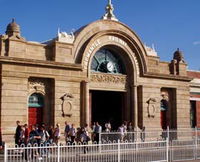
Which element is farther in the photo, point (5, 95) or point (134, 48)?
point (134, 48)

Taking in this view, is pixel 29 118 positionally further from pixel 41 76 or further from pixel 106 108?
pixel 106 108

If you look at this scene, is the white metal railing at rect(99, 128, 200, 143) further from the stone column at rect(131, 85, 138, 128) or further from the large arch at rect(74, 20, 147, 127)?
the large arch at rect(74, 20, 147, 127)

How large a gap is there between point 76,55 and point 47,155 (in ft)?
40.0

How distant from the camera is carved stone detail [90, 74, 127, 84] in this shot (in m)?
25.0

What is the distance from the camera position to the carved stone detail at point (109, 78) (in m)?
25.0

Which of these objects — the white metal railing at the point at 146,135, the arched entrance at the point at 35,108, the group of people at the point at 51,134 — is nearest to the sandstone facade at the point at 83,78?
the arched entrance at the point at 35,108

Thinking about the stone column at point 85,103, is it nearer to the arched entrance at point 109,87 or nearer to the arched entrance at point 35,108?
the arched entrance at point 109,87

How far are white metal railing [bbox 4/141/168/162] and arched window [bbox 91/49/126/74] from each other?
10.8 m

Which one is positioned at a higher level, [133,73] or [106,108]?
[133,73]

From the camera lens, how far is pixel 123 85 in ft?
87.6

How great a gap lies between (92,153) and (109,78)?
12.4 meters

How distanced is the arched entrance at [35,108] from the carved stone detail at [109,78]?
3.85 m

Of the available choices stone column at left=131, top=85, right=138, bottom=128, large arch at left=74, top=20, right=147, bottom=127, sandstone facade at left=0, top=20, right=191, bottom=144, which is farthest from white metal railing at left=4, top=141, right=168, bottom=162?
stone column at left=131, top=85, right=138, bottom=128

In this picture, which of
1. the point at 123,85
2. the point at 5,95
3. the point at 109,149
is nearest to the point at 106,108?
the point at 123,85
